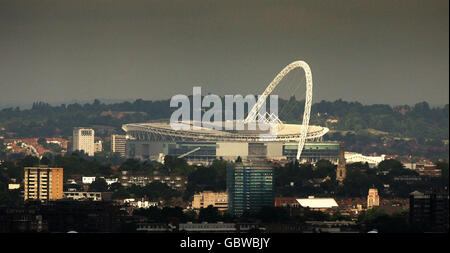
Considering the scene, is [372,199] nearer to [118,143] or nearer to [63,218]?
[63,218]

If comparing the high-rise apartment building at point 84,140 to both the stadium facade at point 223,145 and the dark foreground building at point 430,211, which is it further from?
the dark foreground building at point 430,211

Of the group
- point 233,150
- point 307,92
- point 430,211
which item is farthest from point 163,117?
point 430,211

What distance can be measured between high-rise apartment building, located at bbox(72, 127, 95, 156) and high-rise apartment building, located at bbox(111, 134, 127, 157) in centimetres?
71

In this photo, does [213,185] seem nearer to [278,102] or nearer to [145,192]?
[145,192]

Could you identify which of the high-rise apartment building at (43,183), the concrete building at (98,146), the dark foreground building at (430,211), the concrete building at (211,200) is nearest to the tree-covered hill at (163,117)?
the concrete building at (98,146)

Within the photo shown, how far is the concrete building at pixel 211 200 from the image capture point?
37.1 m

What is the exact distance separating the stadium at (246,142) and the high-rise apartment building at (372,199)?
12120 mm

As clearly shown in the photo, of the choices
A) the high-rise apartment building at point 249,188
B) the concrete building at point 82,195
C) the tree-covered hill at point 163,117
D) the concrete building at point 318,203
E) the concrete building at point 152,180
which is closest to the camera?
the high-rise apartment building at point 249,188

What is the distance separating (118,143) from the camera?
201ft
